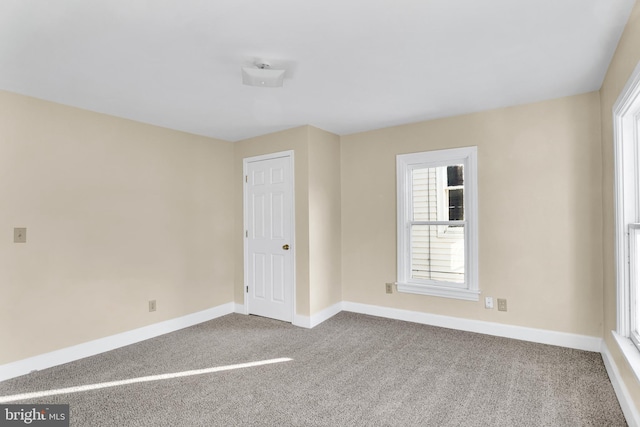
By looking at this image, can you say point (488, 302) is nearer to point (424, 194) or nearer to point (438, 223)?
point (438, 223)

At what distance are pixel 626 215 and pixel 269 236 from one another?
11.1 feet

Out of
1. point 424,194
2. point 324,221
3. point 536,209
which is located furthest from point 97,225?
point 536,209

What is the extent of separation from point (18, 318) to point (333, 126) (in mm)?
3497

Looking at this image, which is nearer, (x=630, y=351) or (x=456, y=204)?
(x=630, y=351)

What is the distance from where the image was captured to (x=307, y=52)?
229 cm

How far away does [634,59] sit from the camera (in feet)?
6.16

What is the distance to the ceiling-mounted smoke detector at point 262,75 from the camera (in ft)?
7.74

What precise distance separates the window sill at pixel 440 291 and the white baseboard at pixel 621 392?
1128mm

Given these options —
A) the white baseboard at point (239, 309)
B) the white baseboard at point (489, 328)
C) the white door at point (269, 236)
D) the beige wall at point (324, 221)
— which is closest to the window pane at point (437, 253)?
the white baseboard at point (489, 328)

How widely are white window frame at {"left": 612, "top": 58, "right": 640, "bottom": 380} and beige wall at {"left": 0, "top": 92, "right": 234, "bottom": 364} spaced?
4.01 metres

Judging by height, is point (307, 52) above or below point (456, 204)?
above

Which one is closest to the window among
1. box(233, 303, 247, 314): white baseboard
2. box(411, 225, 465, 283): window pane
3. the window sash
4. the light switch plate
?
box(411, 225, 465, 283): window pane

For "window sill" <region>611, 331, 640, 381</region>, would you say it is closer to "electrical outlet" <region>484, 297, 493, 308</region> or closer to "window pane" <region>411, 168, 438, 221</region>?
"electrical outlet" <region>484, 297, 493, 308</region>

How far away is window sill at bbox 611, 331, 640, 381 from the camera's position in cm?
193
